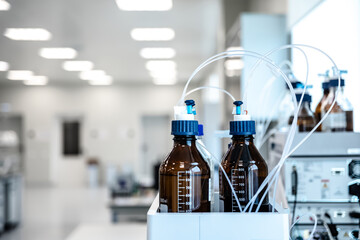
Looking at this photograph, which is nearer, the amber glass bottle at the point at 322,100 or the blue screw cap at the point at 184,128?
the blue screw cap at the point at 184,128

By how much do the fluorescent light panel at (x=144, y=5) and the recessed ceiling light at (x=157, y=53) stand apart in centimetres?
232

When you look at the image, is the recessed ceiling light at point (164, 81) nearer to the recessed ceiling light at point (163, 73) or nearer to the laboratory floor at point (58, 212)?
the recessed ceiling light at point (163, 73)

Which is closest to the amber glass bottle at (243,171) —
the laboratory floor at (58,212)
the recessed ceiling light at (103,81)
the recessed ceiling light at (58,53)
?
the laboratory floor at (58,212)

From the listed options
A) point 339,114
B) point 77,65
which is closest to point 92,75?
point 77,65

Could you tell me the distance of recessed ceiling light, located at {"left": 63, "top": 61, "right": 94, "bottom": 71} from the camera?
8211mm

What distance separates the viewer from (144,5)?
4520 mm

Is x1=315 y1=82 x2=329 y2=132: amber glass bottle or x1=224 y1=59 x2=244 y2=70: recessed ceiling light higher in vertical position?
x1=224 y1=59 x2=244 y2=70: recessed ceiling light

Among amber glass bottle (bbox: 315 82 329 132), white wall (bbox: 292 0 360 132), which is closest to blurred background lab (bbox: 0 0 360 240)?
white wall (bbox: 292 0 360 132)

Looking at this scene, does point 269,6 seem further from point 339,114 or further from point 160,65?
point 160,65

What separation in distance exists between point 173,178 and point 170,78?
992 centimetres

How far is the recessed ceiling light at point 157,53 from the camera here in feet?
23.0

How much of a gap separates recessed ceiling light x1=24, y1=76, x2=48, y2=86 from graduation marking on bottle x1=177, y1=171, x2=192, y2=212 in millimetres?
10200

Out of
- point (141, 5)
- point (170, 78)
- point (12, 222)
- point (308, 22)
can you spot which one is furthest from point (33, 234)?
point (170, 78)

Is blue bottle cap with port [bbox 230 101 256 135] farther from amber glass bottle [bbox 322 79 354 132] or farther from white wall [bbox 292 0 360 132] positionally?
white wall [bbox 292 0 360 132]
